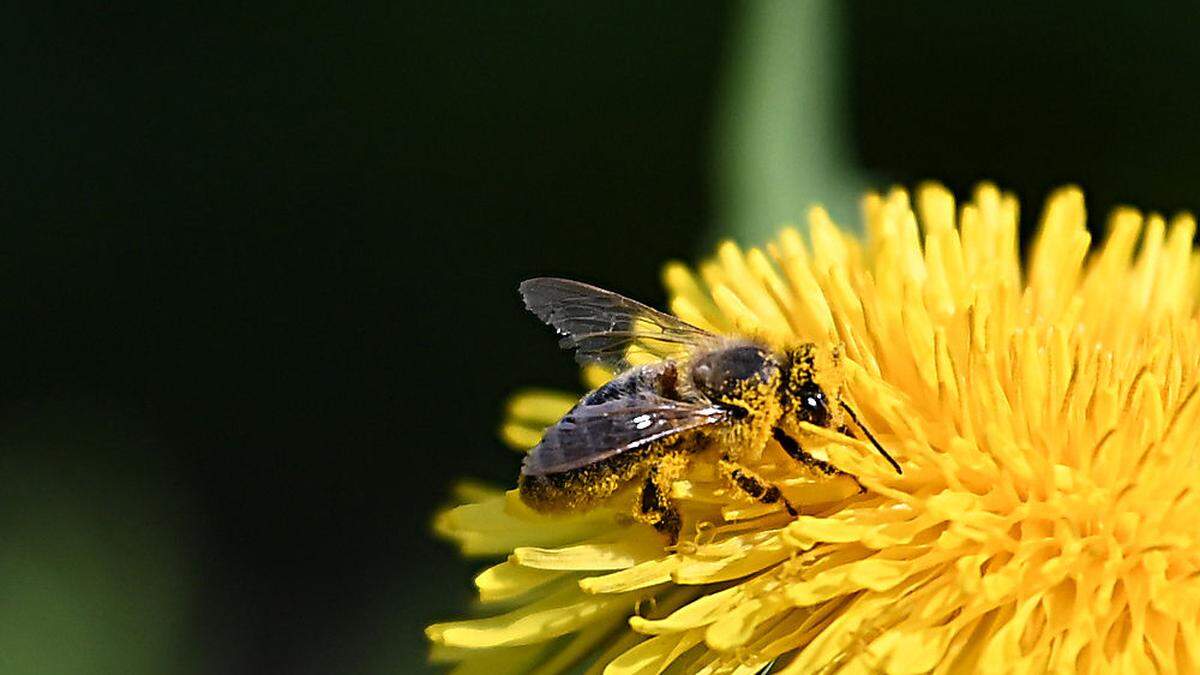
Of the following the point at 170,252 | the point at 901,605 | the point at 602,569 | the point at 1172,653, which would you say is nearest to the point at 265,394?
the point at 170,252

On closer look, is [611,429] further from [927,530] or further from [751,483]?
[927,530]

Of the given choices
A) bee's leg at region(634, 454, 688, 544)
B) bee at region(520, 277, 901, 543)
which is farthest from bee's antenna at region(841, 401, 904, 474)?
bee's leg at region(634, 454, 688, 544)

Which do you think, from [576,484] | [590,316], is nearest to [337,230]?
[590,316]

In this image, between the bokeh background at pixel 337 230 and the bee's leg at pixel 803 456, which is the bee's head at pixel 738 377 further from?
the bokeh background at pixel 337 230

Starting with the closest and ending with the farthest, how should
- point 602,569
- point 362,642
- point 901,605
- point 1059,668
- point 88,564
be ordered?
point 1059,668 < point 901,605 < point 602,569 < point 88,564 < point 362,642

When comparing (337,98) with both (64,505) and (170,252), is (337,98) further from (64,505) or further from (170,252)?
(64,505)

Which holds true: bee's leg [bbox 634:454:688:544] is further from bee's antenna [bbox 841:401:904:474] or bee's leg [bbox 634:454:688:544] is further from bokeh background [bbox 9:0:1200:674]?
bokeh background [bbox 9:0:1200:674]
